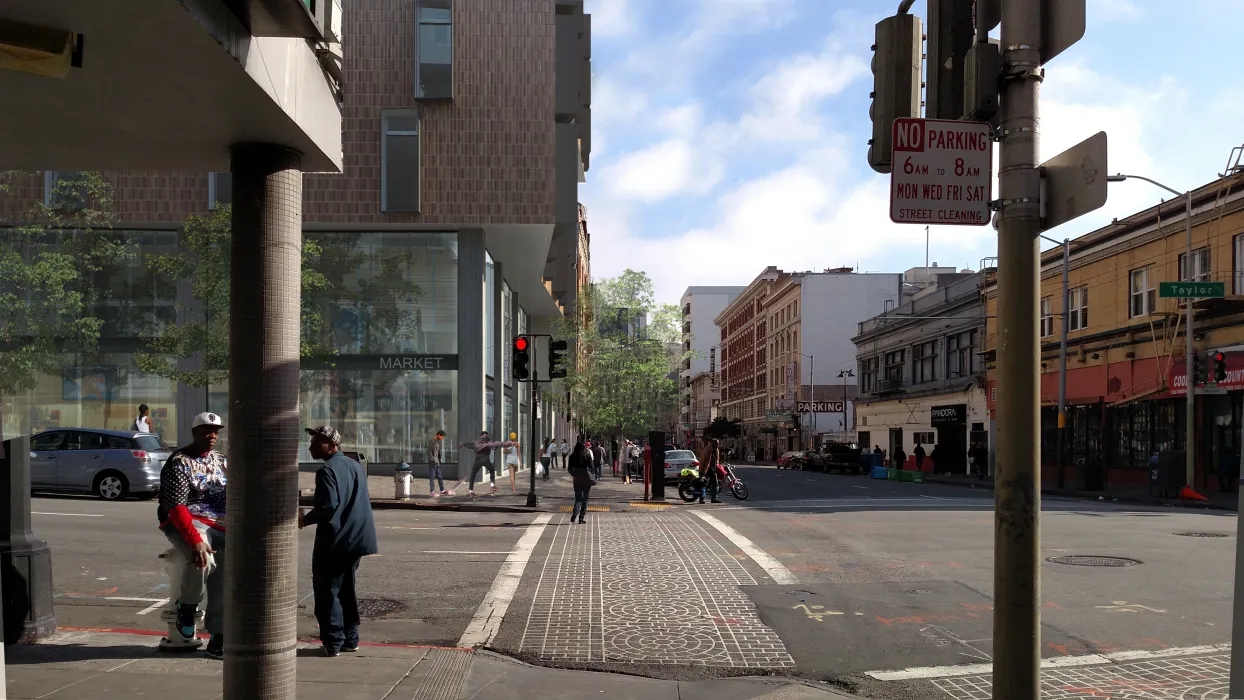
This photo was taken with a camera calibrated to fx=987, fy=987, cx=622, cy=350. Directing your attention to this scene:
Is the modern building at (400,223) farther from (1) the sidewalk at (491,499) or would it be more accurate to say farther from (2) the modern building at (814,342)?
(2) the modern building at (814,342)

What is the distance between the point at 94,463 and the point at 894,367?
165 ft

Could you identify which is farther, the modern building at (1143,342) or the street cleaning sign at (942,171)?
the modern building at (1143,342)

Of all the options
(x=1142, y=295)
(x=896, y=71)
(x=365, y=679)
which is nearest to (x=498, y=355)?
(x=1142, y=295)

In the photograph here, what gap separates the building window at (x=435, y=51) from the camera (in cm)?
2941

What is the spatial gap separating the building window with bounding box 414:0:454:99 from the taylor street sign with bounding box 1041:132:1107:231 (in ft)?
88.0

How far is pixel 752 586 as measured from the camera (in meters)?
10.6

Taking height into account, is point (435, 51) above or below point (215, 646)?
above

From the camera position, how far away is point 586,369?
50.5 metres

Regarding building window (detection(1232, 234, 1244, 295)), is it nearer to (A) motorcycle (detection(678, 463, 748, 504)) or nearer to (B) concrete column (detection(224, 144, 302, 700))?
(A) motorcycle (detection(678, 463, 748, 504))

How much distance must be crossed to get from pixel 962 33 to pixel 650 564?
8.74m

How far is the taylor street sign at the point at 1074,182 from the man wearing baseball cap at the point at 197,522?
5818mm

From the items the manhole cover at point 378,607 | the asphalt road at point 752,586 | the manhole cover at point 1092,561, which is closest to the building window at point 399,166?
the asphalt road at point 752,586

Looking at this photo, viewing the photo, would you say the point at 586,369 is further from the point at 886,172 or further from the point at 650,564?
the point at 886,172

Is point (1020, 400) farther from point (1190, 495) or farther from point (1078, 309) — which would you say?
point (1078, 309)
